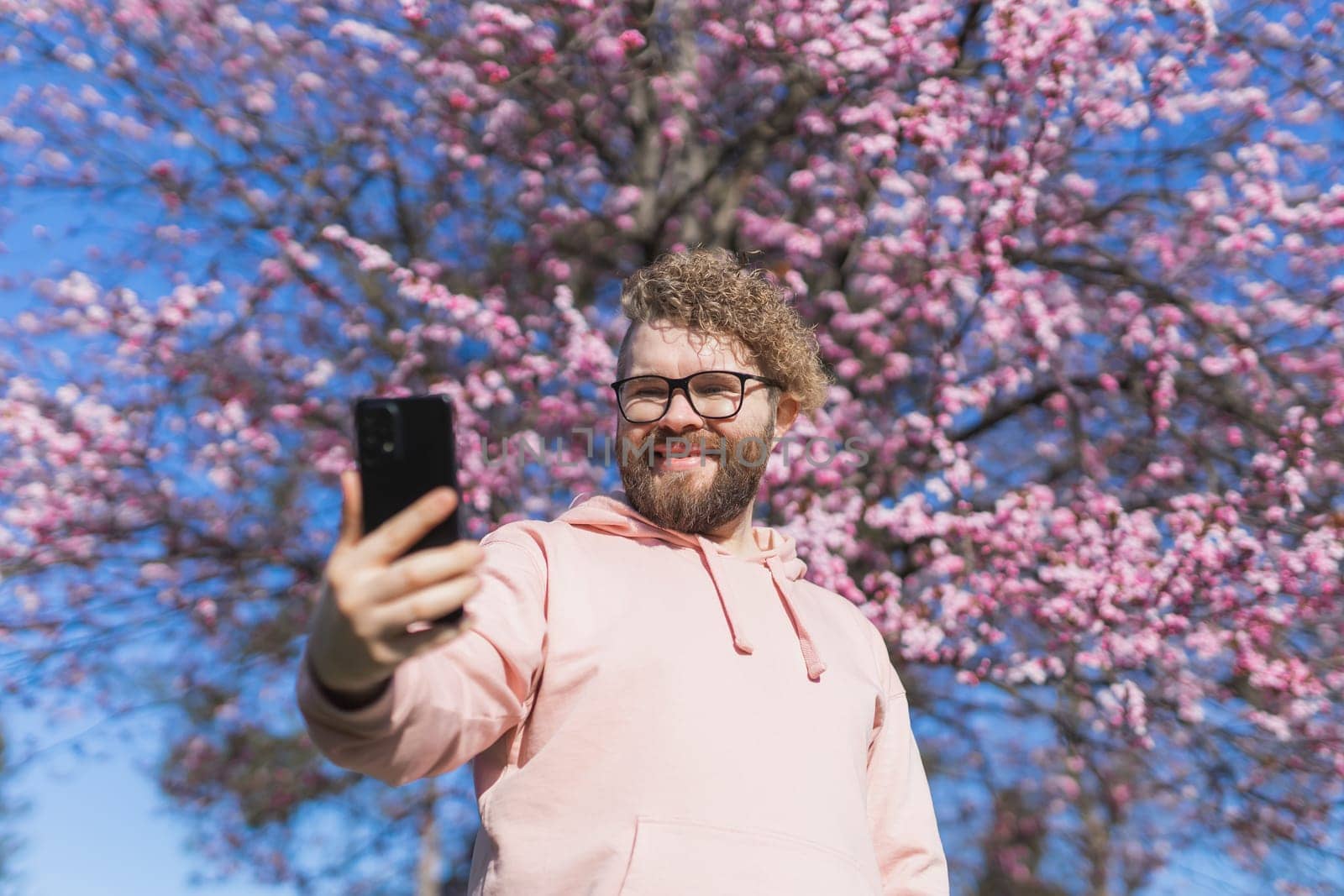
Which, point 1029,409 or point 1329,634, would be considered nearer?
point 1329,634

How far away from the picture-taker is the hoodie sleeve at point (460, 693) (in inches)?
51.0

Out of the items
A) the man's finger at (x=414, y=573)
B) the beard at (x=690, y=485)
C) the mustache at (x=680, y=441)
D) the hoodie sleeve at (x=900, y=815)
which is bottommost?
the hoodie sleeve at (x=900, y=815)

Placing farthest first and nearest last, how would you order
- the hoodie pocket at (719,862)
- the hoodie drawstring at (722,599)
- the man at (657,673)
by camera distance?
the hoodie drawstring at (722,599) < the hoodie pocket at (719,862) < the man at (657,673)

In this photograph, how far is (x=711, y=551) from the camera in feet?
7.34

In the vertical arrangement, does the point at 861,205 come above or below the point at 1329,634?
above

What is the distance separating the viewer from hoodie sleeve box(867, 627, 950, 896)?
222 centimetres

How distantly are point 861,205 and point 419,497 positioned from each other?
602 centimetres

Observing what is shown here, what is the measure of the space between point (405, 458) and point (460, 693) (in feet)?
1.82

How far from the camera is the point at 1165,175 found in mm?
7113

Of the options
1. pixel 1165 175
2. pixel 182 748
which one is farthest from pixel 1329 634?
pixel 182 748

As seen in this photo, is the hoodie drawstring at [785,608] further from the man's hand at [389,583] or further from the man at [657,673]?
the man's hand at [389,583]

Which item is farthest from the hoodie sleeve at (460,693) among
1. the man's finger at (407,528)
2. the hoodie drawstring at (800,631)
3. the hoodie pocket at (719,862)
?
the hoodie drawstring at (800,631)

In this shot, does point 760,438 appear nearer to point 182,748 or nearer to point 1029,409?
point 1029,409

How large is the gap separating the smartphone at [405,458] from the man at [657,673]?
21 mm
